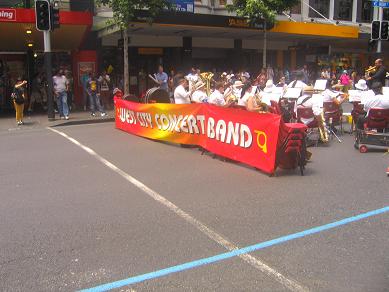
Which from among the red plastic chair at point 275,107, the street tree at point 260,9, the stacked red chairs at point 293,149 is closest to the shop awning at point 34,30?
the street tree at point 260,9

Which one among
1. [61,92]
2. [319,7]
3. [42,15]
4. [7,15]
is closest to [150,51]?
[61,92]

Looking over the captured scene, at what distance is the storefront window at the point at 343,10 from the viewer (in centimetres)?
3328

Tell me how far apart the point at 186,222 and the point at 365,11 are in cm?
3432

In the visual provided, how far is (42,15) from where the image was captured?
50.8 feet

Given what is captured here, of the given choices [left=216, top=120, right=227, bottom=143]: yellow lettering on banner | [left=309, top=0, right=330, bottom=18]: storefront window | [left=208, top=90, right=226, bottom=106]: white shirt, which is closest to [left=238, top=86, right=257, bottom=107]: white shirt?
[left=208, top=90, right=226, bottom=106]: white shirt

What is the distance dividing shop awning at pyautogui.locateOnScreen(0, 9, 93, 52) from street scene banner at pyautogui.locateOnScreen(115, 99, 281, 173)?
6667 mm

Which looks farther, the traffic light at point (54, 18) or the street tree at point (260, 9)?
the street tree at point (260, 9)

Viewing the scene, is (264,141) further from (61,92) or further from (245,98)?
(61,92)

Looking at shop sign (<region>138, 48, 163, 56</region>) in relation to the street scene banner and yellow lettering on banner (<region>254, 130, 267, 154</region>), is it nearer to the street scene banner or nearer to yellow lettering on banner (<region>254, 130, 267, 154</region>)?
the street scene banner

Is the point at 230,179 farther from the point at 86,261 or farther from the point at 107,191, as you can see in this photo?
the point at 86,261

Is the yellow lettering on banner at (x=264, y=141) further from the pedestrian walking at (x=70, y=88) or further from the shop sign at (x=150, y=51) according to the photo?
the shop sign at (x=150, y=51)

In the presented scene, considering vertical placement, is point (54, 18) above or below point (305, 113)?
above

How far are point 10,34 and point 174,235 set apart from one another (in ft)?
52.7

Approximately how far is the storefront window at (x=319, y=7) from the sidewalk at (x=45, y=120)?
1877 centimetres
